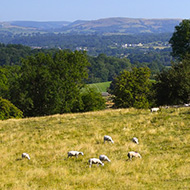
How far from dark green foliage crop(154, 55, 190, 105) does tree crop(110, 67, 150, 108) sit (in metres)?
3.98

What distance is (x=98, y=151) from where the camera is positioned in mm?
22750

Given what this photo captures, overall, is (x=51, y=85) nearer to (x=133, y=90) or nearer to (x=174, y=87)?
(x=133, y=90)

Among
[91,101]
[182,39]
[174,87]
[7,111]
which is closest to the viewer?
[7,111]

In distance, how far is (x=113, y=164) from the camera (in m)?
19.1

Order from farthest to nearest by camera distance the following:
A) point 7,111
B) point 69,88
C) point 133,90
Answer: point 69,88 < point 133,90 < point 7,111

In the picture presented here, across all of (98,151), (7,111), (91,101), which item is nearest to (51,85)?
(91,101)

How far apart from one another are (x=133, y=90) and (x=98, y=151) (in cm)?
3908

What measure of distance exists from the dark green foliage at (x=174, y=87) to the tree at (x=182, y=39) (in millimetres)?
21173

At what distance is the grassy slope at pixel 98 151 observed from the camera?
1672cm

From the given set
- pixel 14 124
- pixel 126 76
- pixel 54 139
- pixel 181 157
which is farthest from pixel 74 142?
pixel 126 76

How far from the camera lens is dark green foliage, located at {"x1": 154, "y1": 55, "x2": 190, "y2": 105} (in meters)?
52.0

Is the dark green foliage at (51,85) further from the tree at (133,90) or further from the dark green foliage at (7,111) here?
the tree at (133,90)

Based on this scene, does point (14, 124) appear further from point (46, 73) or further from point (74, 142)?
point (46, 73)

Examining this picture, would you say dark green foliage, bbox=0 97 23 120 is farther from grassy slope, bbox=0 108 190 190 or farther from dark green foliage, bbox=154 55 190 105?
dark green foliage, bbox=154 55 190 105
